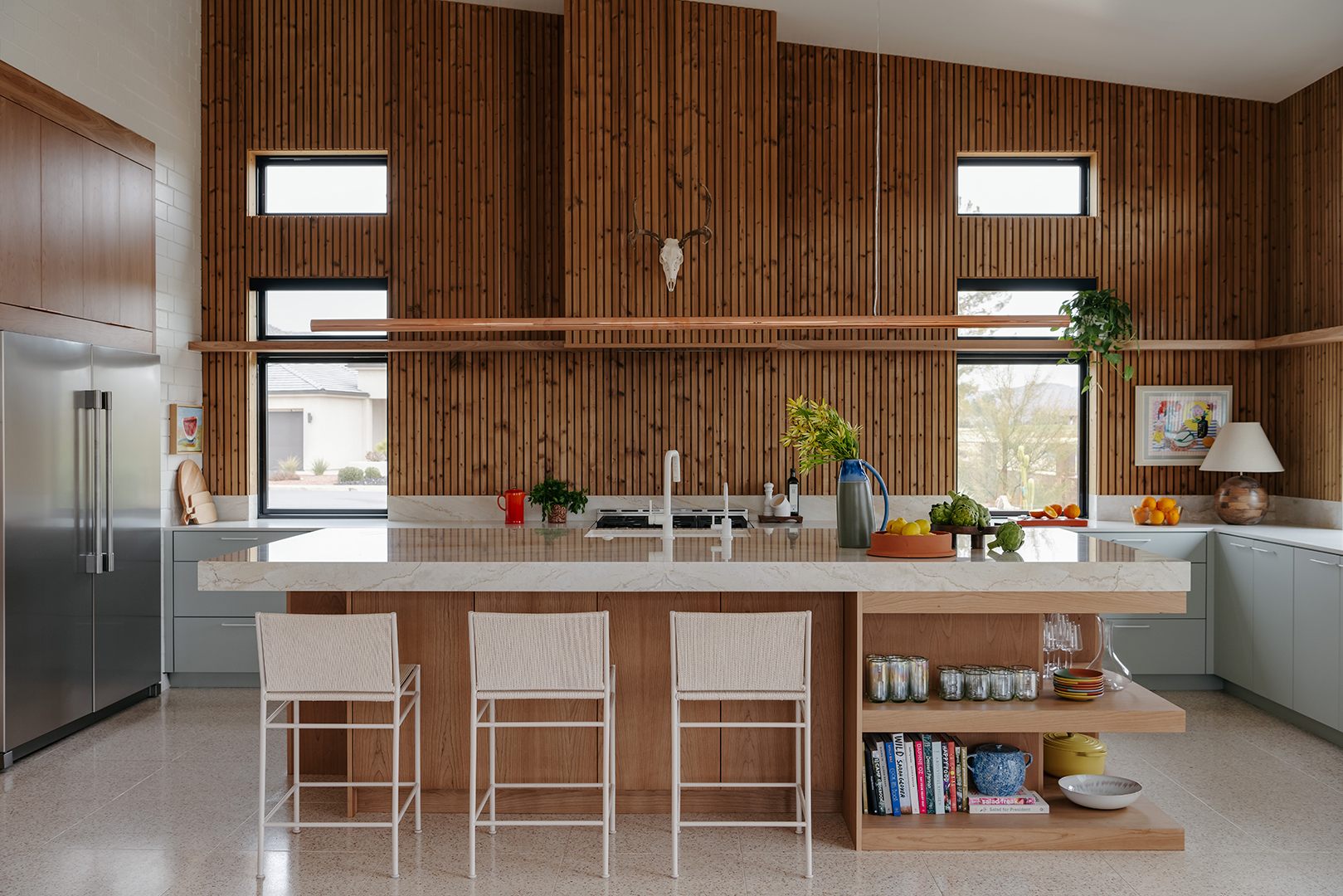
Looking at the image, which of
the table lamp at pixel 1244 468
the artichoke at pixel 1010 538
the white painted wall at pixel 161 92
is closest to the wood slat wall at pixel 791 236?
the table lamp at pixel 1244 468

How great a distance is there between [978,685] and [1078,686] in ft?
1.17

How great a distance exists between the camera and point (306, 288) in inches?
235

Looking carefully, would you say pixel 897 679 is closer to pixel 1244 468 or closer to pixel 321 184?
pixel 1244 468

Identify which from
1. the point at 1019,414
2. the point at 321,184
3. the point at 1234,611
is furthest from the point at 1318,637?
the point at 321,184

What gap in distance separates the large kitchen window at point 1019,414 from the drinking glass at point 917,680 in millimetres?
2907

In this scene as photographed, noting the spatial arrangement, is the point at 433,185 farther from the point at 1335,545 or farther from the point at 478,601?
the point at 1335,545

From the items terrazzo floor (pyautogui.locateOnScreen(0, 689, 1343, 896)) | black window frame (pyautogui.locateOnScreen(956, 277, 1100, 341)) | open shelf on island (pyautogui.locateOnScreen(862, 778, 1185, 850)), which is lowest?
terrazzo floor (pyautogui.locateOnScreen(0, 689, 1343, 896))

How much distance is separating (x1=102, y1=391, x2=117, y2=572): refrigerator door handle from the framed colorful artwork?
6086 mm

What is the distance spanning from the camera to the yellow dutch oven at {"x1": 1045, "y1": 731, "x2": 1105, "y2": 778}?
3.49 metres

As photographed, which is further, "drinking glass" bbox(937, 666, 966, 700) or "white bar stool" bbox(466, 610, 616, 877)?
"drinking glass" bbox(937, 666, 966, 700)

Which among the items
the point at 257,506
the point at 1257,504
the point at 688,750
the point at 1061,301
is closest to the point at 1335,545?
the point at 1257,504

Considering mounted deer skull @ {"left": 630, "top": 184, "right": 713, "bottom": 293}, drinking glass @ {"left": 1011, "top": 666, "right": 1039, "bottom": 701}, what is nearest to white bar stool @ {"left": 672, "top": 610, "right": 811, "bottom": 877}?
drinking glass @ {"left": 1011, "top": 666, "right": 1039, "bottom": 701}

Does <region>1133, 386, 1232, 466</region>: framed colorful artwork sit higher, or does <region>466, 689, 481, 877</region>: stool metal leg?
<region>1133, 386, 1232, 466</region>: framed colorful artwork

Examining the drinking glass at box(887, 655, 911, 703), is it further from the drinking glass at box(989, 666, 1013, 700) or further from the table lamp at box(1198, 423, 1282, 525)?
the table lamp at box(1198, 423, 1282, 525)
